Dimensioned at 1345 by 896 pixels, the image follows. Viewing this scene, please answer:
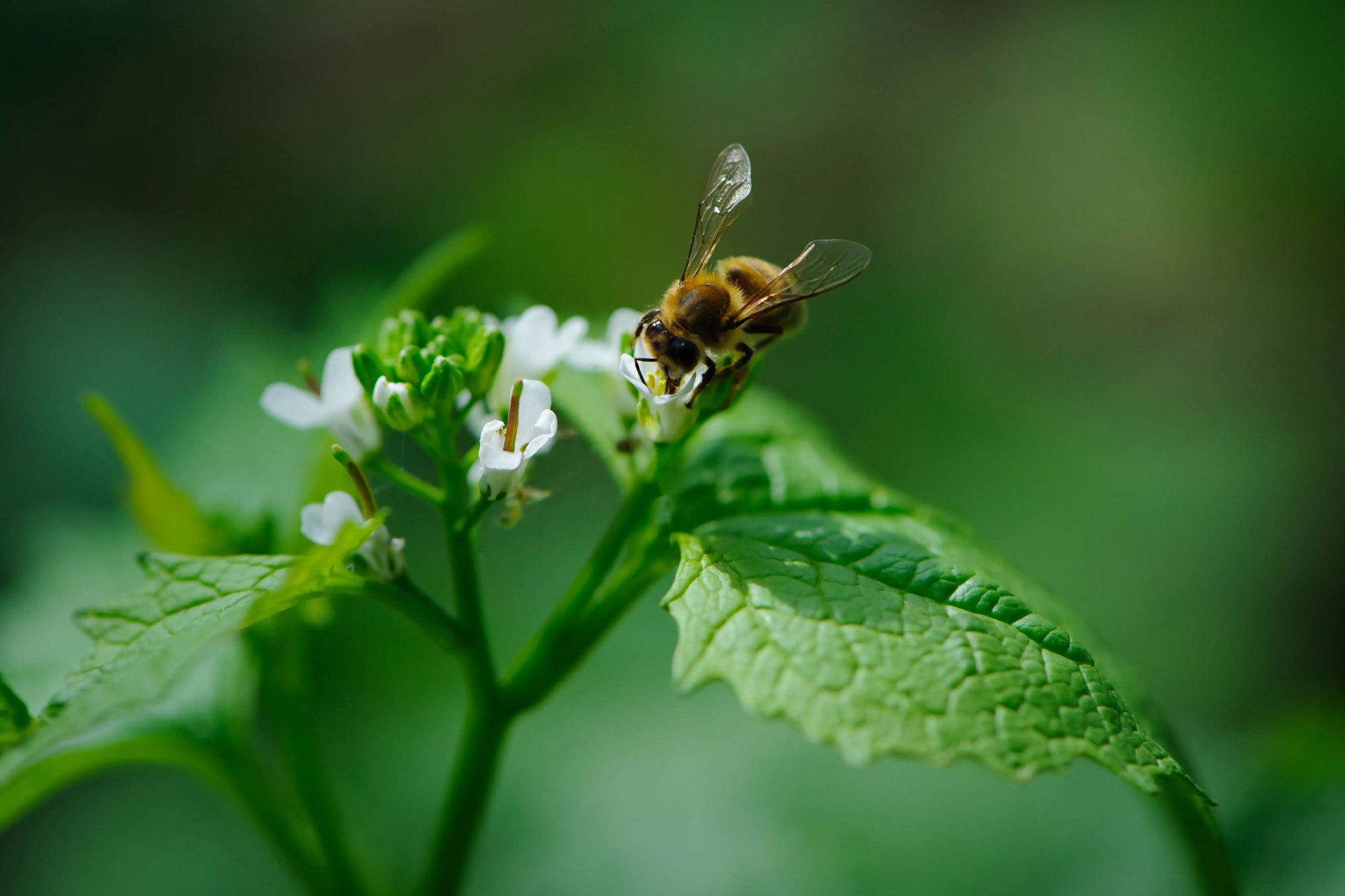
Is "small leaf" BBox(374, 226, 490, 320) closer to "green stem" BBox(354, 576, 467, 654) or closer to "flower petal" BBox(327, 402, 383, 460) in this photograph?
"flower petal" BBox(327, 402, 383, 460)

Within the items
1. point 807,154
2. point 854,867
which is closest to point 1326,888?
point 854,867

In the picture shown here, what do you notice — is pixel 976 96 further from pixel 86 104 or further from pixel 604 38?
pixel 86 104

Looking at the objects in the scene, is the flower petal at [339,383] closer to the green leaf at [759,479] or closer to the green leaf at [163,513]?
the green leaf at [163,513]

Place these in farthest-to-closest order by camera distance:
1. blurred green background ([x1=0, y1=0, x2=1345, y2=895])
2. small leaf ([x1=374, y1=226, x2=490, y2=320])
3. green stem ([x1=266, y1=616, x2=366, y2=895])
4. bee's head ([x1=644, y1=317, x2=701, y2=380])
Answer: blurred green background ([x1=0, y1=0, x2=1345, y2=895]) → small leaf ([x1=374, y1=226, x2=490, y2=320]) → green stem ([x1=266, y1=616, x2=366, y2=895]) → bee's head ([x1=644, y1=317, x2=701, y2=380])

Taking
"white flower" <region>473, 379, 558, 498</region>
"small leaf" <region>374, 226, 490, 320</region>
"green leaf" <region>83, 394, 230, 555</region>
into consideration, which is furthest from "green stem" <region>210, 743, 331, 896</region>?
"small leaf" <region>374, 226, 490, 320</region>

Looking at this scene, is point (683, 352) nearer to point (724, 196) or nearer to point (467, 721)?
point (724, 196)

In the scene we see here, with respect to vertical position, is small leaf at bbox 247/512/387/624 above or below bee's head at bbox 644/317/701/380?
below

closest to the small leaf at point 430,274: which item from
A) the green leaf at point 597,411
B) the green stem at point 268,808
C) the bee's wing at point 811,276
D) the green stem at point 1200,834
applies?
the green leaf at point 597,411
